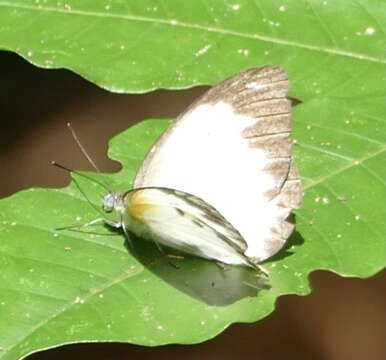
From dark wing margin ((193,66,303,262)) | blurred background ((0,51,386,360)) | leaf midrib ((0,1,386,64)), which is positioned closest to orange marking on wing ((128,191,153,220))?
dark wing margin ((193,66,303,262))

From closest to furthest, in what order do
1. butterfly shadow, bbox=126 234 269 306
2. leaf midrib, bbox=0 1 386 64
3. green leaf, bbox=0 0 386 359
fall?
green leaf, bbox=0 0 386 359, butterfly shadow, bbox=126 234 269 306, leaf midrib, bbox=0 1 386 64

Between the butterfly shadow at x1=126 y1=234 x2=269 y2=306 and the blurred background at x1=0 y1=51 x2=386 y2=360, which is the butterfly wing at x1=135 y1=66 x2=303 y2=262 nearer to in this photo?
the butterfly shadow at x1=126 y1=234 x2=269 y2=306

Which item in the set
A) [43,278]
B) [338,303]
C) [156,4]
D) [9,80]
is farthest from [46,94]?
[43,278]

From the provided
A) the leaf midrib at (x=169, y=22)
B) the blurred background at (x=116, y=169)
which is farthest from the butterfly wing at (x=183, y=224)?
the blurred background at (x=116, y=169)

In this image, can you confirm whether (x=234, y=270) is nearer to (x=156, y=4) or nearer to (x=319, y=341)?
(x=156, y=4)

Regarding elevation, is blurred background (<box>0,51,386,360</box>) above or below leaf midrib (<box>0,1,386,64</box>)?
below

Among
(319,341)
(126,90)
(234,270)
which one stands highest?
(126,90)

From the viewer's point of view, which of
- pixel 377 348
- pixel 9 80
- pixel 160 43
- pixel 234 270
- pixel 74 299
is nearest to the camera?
pixel 74 299

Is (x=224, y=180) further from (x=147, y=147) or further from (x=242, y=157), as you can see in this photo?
(x=147, y=147)
